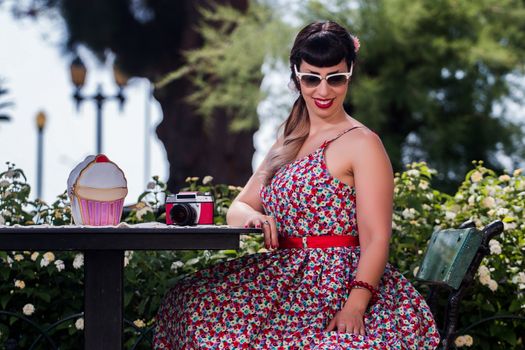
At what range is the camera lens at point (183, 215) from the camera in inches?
137

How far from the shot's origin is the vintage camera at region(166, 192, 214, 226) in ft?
11.4

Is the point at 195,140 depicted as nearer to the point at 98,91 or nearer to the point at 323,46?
the point at 98,91

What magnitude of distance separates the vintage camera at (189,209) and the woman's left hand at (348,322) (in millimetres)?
556

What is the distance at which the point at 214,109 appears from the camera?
1349cm

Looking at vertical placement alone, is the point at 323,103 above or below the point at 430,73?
below

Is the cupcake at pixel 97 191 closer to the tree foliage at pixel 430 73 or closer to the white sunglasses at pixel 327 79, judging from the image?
the white sunglasses at pixel 327 79

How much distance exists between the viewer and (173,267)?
463cm

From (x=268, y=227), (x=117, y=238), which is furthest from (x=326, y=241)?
(x=117, y=238)

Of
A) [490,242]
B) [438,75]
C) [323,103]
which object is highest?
[438,75]

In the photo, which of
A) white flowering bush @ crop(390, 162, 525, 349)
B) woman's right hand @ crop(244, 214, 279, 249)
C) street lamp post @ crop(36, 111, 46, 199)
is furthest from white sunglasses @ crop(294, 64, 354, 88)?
street lamp post @ crop(36, 111, 46, 199)

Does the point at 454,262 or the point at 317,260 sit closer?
the point at 317,260

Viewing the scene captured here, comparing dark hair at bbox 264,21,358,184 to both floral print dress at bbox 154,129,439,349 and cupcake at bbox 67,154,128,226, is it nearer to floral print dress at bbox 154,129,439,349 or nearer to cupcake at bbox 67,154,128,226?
floral print dress at bbox 154,129,439,349

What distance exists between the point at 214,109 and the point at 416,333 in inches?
406

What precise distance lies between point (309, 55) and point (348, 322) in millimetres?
920
